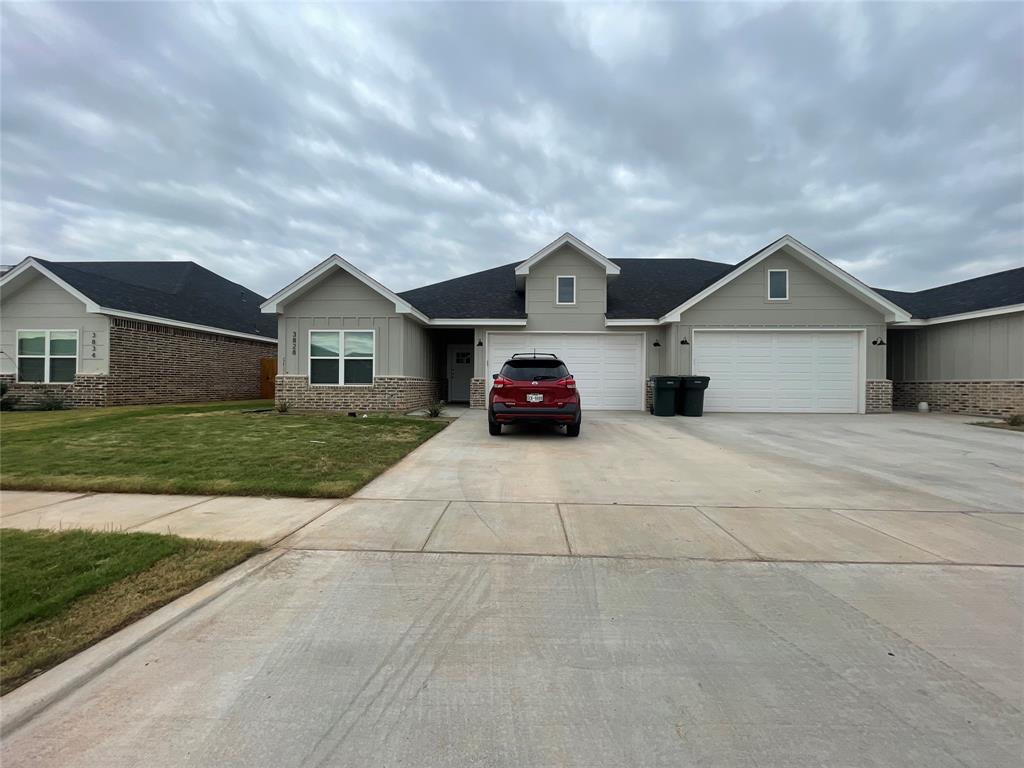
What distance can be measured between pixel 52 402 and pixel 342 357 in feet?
30.7

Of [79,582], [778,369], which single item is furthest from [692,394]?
[79,582]

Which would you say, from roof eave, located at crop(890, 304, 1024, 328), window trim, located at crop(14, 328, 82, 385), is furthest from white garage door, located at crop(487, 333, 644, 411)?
window trim, located at crop(14, 328, 82, 385)

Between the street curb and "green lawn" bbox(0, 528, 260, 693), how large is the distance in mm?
69

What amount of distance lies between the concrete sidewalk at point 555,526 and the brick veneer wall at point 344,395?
30.9ft

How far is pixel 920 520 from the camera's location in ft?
17.0

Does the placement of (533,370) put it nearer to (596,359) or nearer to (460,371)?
(596,359)

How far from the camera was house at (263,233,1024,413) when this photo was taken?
1521cm

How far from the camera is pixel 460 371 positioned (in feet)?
69.1

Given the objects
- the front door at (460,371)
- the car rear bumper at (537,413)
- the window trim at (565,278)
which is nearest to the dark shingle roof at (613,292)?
the window trim at (565,278)

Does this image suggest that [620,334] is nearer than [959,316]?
No

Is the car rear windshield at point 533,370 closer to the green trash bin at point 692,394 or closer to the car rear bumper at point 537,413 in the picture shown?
the car rear bumper at point 537,413

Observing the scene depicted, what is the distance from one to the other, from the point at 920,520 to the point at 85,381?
2065 centimetres

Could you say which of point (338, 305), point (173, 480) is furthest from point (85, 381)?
point (173, 480)

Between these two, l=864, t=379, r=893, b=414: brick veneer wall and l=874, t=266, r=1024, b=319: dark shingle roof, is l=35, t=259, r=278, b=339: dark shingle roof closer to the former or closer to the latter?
l=864, t=379, r=893, b=414: brick veneer wall
